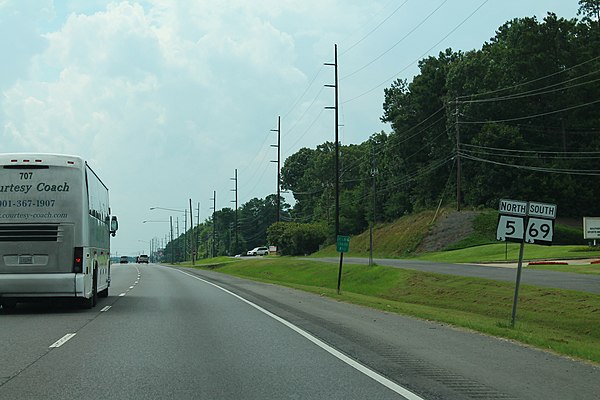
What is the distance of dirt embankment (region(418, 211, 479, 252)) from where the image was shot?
7694 cm

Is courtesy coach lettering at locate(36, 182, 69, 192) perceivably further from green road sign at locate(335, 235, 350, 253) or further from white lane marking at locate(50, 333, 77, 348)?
green road sign at locate(335, 235, 350, 253)

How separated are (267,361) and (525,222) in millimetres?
8861

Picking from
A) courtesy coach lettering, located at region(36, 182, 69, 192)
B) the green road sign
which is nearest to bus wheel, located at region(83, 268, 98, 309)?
courtesy coach lettering, located at region(36, 182, 69, 192)

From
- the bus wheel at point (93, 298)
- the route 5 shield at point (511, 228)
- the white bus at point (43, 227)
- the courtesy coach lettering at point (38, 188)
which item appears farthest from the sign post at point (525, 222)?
the bus wheel at point (93, 298)

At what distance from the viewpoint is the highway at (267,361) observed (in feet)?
30.3

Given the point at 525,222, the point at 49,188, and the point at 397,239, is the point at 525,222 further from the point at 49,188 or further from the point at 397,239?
the point at 397,239

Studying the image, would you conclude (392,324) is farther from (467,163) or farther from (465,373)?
(467,163)

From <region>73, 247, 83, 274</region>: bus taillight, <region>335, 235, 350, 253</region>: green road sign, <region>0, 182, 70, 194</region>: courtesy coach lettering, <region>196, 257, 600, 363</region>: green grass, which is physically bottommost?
<region>196, 257, 600, 363</region>: green grass

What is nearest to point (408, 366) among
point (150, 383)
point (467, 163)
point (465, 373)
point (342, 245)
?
point (465, 373)

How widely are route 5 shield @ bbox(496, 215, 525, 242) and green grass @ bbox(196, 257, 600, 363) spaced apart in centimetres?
215

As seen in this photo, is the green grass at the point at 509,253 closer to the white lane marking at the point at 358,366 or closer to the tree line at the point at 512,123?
the tree line at the point at 512,123

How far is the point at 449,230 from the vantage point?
78750 mm

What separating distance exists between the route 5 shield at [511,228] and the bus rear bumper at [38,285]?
10.8 m

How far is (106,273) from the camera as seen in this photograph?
27406 mm
